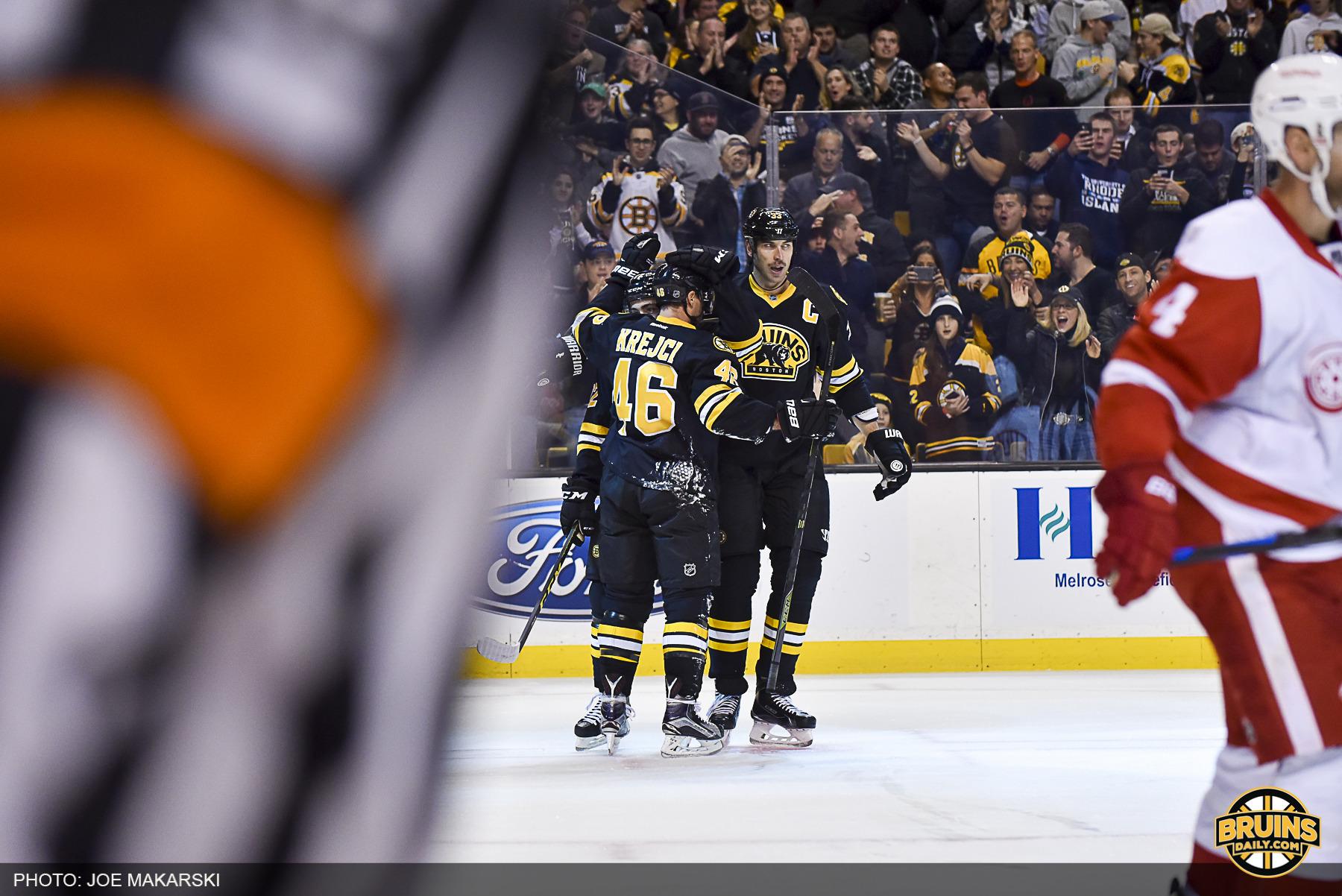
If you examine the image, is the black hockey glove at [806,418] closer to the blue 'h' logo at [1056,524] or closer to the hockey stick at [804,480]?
the hockey stick at [804,480]

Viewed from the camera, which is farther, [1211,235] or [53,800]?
[1211,235]

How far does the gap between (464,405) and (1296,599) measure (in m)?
1.43

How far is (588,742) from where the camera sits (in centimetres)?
434

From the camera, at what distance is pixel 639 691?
607cm

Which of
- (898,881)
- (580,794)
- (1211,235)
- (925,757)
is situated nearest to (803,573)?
(925,757)

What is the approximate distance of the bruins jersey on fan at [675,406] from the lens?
4234 millimetres

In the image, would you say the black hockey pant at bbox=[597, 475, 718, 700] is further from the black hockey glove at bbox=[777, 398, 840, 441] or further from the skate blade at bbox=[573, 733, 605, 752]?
the black hockey glove at bbox=[777, 398, 840, 441]

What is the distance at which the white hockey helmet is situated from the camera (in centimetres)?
178

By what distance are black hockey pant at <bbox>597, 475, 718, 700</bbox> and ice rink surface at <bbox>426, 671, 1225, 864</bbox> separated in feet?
0.97

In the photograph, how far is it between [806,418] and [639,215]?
214 centimetres

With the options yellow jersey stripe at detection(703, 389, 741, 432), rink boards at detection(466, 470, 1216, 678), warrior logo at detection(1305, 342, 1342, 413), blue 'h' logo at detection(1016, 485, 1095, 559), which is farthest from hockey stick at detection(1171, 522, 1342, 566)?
blue 'h' logo at detection(1016, 485, 1095, 559)

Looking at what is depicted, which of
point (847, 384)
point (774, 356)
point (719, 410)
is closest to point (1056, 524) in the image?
point (847, 384)

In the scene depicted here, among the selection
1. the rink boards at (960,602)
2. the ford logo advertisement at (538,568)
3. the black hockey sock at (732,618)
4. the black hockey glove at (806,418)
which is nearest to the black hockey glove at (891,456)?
the black hockey glove at (806,418)

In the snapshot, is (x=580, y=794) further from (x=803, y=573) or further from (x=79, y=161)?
(x=79, y=161)
